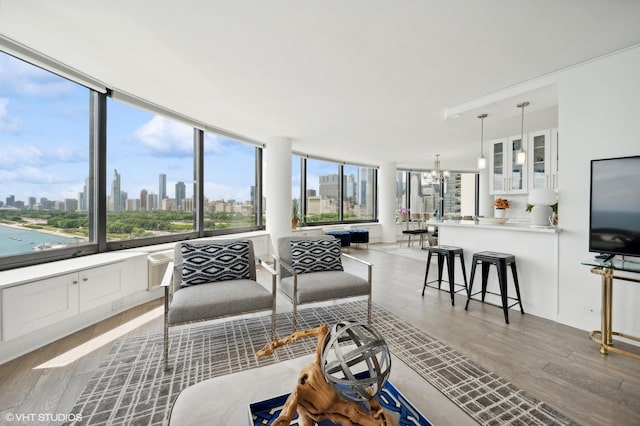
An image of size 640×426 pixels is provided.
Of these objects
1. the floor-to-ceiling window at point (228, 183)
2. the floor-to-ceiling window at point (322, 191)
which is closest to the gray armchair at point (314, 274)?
the floor-to-ceiling window at point (228, 183)

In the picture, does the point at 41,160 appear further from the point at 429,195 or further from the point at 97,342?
the point at 429,195

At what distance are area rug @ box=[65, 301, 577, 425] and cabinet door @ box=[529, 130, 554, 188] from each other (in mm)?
3904

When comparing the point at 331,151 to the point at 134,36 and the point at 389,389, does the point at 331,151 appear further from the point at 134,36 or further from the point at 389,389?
the point at 389,389

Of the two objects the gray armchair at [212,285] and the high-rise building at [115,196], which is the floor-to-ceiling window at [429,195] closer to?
the gray armchair at [212,285]

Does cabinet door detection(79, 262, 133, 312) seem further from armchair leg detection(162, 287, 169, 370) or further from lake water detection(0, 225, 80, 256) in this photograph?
armchair leg detection(162, 287, 169, 370)

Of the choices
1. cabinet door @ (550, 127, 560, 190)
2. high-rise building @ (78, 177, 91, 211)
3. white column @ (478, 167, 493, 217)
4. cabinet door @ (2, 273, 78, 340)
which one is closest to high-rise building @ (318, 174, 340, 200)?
white column @ (478, 167, 493, 217)

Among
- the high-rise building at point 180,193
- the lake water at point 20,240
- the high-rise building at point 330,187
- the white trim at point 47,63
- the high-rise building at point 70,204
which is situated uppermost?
the white trim at point 47,63

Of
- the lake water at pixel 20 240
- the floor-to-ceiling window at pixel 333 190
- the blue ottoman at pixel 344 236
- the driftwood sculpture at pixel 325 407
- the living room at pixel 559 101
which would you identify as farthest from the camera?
the floor-to-ceiling window at pixel 333 190

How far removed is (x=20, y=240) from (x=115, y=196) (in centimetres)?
105

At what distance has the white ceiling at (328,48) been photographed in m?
2.03

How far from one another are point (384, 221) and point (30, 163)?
8168 mm

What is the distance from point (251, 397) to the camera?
56.5 inches

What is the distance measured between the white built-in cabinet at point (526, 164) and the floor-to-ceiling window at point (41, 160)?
6573 millimetres

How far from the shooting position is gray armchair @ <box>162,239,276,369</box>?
7.14ft
